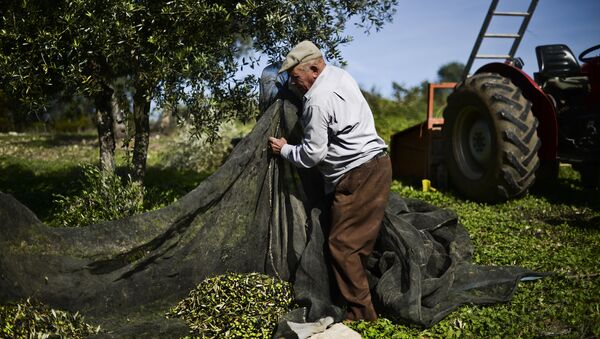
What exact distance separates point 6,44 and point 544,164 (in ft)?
21.2

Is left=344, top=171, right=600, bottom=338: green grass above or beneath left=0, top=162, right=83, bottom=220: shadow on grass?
beneath

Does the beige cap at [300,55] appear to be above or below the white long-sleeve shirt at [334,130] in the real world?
above

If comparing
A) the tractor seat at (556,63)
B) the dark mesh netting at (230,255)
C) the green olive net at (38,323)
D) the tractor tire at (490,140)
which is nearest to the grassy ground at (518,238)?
the dark mesh netting at (230,255)

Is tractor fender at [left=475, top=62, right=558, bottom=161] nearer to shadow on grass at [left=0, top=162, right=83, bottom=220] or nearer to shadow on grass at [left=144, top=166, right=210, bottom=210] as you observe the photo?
shadow on grass at [left=144, top=166, right=210, bottom=210]

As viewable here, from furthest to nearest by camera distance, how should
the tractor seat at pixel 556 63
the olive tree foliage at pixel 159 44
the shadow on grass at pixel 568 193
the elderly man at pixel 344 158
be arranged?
the tractor seat at pixel 556 63 → the shadow on grass at pixel 568 193 → the olive tree foliage at pixel 159 44 → the elderly man at pixel 344 158

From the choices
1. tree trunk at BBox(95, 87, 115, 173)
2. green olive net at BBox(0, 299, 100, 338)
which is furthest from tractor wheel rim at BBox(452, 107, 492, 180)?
green olive net at BBox(0, 299, 100, 338)

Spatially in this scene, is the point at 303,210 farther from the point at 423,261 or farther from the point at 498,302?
the point at 498,302

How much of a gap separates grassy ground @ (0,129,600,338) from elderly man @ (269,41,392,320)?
41cm

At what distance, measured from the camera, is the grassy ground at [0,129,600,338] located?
13.3ft

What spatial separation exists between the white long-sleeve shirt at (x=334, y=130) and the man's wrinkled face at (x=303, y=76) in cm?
7

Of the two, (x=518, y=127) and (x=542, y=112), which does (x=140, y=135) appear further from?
(x=542, y=112)

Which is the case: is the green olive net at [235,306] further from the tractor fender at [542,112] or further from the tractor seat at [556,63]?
the tractor seat at [556,63]

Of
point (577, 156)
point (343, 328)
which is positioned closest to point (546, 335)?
point (343, 328)

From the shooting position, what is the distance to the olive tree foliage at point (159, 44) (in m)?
5.12
